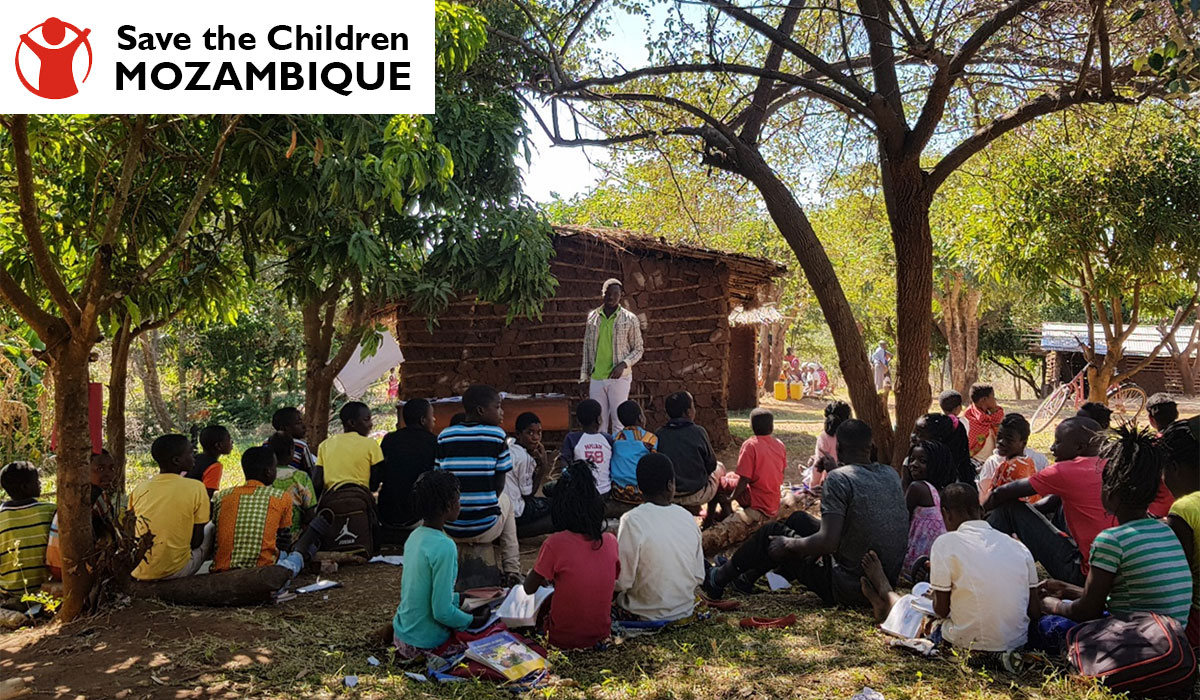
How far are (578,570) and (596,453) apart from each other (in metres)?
2.56

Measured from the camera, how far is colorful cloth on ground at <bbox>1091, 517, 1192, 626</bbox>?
12.0 feet

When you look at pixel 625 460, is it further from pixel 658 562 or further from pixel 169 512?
pixel 169 512

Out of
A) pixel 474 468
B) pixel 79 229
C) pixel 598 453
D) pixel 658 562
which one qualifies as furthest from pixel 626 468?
pixel 79 229

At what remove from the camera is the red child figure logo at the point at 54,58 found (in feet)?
15.6

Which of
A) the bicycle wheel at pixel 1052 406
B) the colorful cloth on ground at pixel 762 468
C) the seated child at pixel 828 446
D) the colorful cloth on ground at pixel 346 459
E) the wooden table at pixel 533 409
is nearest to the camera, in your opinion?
the colorful cloth on ground at pixel 346 459

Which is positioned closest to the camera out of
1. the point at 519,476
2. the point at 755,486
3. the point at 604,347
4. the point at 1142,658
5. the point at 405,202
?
the point at 1142,658

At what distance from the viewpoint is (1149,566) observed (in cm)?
368

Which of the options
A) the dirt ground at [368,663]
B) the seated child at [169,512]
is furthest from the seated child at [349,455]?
the dirt ground at [368,663]

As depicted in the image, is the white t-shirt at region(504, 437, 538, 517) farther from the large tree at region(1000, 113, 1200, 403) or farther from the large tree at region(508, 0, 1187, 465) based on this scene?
the large tree at region(1000, 113, 1200, 403)

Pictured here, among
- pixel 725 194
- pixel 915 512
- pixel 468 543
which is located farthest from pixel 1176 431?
pixel 725 194

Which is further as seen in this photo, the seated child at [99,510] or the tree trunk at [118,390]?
the tree trunk at [118,390]

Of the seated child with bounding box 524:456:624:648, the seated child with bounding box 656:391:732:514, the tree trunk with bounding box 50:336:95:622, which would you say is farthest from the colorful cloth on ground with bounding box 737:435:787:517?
the tree trunk with bounding box 50:336:95:622

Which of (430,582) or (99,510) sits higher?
(99,510)

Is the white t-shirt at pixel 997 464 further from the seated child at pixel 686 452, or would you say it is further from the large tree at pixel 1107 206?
the large tree at pixel 1107 206
